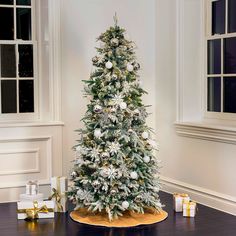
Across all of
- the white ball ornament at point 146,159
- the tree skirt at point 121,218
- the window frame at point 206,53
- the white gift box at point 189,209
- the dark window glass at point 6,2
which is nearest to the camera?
the tree skirt at point 121,218

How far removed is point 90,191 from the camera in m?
3.68

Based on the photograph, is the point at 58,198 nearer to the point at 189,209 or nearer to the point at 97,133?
the point at 97,133

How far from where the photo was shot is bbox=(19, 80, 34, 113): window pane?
180 inches

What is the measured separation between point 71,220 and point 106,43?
54.7 inches

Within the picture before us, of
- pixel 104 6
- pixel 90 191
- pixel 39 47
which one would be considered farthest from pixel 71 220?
pixel 104 6

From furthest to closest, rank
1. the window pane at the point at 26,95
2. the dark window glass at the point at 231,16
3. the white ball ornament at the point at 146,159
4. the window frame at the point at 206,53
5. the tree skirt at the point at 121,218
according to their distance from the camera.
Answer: the window pane at the point at 26,95, the window frame at the point at 206,53, the dark window glass at the point at 231,16, the white ball ornament at the point at 146,159, the tree skirt at the point at 121,218

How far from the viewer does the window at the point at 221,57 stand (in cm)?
410

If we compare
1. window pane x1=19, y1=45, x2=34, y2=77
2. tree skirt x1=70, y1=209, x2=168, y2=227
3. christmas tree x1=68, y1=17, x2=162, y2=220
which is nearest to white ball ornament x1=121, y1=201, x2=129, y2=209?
christmas tree x1=68, y1=17, x2=162, y2=220

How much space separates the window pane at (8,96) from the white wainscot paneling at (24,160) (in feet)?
1.14

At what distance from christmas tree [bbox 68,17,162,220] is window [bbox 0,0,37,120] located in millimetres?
1006

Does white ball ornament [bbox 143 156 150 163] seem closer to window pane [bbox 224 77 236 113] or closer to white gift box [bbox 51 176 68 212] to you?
white gift box [bbox 51 176 68 212]

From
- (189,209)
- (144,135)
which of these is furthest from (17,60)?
(189,209)

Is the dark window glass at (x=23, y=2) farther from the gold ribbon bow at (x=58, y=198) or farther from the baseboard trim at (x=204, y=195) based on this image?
the baseboard trim at (x=204, y=195)

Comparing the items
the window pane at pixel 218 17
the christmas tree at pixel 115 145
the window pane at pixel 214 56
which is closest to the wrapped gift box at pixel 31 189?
the christmas tree at pixel 115 145
